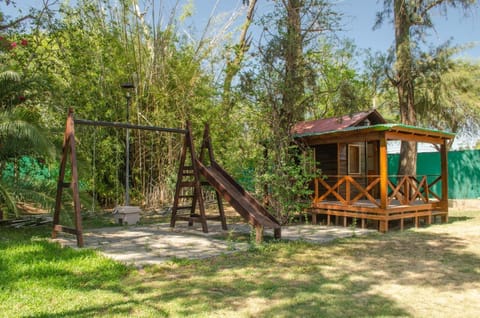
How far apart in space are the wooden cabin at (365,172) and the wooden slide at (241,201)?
2026 mm

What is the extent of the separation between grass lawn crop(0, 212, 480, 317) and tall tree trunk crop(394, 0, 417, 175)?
6334 millimetres

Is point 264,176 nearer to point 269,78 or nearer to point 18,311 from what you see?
point 269,78

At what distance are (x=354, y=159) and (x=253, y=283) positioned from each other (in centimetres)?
728

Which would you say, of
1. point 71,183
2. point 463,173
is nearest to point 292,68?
point 71,183

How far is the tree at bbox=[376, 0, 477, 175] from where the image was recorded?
11.0 meters

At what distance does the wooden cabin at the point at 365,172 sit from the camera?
791 centimetres

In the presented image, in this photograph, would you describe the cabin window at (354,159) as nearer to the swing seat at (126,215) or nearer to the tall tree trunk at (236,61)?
the tall tree trunk at (236,61)

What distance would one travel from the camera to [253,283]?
4.04 meters

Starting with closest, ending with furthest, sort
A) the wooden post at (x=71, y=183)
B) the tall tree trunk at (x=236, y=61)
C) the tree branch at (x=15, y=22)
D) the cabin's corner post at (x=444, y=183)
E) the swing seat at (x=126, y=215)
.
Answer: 1. the wooden post at (x=71, y=183)
2. the swing seat at (x=126, y=215)
3. the tree branch at (x=15, y=22)
4. the cabin's corner post at (x=444, y=183)
5. the tall tree trunk at (x=236, y=61)

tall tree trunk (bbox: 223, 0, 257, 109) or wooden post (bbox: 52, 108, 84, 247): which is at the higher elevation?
tall tree trunk (bbox: 223, 0, 257, 109)

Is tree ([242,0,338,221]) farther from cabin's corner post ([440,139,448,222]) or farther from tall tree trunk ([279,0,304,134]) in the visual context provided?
cabin's corner post ([440,139,448,222])

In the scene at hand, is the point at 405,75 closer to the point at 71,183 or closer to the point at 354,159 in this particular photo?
the point at 354,159

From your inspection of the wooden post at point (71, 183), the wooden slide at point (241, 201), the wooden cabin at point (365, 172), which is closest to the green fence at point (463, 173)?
the wooden cabin at point (365, 172)

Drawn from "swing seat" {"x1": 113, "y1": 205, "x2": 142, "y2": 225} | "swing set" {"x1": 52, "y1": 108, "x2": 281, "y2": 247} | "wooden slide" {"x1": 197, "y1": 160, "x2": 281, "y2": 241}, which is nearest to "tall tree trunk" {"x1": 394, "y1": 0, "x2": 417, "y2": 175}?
"swing set" {"x1": 52, "y1": 108, "x2": 281, "y2": 247}
